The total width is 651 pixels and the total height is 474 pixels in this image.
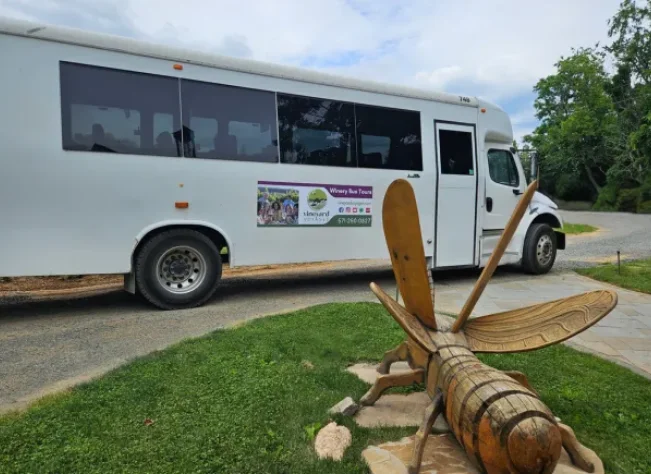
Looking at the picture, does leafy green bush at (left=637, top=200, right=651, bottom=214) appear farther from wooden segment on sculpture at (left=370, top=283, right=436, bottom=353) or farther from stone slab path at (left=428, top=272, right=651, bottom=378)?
wooden segment on sculpture at (left=370, top=283, right=436, bottom=353)

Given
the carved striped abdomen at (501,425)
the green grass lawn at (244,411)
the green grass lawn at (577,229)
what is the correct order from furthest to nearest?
the green grass lawn at (577,229) < the green grass lawn at (244,411) < the carved striped abdomen at (501,425)

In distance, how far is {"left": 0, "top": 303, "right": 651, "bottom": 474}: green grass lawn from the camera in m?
2.47

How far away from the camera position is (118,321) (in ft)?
18.1

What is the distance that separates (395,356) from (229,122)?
404 centimetres

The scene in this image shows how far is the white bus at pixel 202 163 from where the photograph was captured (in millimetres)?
5176

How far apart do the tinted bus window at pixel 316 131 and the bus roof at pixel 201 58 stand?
1.04 feet

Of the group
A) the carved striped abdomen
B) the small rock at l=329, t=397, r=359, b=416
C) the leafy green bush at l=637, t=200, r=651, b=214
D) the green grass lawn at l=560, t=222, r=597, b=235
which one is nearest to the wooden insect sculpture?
the carved striped abdomen

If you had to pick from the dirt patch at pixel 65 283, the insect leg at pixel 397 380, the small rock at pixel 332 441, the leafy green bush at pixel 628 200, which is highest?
the leafy green bush at pixel 628 200

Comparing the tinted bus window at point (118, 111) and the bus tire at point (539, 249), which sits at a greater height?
the tinted bus window at point (118, 111)

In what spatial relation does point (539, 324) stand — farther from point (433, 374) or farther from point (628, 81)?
point (628, 81)

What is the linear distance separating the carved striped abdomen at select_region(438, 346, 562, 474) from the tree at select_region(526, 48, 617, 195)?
119 feet

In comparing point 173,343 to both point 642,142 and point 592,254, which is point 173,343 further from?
point 592,254

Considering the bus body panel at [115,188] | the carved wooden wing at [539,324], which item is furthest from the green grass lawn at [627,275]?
the carved wooden wing at [539,324]

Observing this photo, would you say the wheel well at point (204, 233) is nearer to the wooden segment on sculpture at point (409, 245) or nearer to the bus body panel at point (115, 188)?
the bus body panel at point (115, 188)
